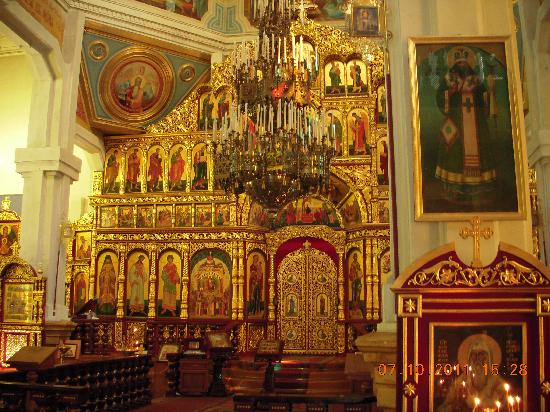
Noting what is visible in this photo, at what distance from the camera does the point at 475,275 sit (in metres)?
3.68

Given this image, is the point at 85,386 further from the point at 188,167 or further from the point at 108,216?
the point at 108,216

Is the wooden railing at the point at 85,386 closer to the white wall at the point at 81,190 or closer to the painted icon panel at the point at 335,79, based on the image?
the white wall at the point at 81,190

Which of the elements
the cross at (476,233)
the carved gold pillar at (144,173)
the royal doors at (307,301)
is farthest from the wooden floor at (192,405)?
the carved gold pillar at (144,173)

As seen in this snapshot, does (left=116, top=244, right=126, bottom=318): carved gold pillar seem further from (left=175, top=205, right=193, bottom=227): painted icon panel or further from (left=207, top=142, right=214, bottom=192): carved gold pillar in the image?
(left=207, top=142, right=214, bottom=192): carved gold pillar

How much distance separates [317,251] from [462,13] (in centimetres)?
1030

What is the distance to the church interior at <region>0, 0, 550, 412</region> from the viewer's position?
369cm

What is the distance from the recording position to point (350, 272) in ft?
45.5

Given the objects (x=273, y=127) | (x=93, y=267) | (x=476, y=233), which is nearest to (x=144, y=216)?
(x=93, y=267)

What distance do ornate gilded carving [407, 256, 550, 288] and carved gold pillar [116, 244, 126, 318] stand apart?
432 inches

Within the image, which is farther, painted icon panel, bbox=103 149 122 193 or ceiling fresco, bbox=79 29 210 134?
painted icon panel, bbox=103 149 122 193

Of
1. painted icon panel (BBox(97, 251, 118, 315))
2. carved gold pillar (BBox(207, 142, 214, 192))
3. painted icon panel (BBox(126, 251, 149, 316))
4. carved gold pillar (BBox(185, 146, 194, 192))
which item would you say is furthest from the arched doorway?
painted icon panel (BBox(97, 251, 118, 315))

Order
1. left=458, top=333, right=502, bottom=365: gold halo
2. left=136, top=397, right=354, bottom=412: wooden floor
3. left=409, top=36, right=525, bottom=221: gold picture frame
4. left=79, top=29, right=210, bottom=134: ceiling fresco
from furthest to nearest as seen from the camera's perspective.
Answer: left=79, top=29, right=210, bottom=134: ceiling fresco → left=136, top=397, right=354, bottom=412: wooden floor → left=409, top=36, right=525, bottom=221: gold picture frame → left=458, top=333, right=502, bottom=365: gold halo

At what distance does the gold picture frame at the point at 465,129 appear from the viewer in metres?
4.08

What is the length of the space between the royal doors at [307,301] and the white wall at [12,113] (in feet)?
20.2
